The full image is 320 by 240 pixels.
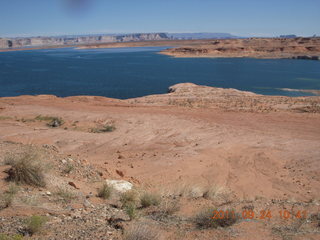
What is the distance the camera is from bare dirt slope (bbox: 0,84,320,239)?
9.22 m

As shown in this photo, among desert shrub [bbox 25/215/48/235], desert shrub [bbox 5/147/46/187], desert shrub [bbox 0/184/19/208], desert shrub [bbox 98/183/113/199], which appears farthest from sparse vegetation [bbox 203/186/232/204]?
desert shrub [bbox 0/184/19/208]

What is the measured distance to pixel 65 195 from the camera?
6492mm

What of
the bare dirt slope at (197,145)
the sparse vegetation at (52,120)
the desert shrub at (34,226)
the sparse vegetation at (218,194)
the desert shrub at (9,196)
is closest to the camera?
the desert shrub at (34,226)

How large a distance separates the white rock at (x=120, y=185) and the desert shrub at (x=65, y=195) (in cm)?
162

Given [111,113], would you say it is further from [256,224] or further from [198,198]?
[256,224]

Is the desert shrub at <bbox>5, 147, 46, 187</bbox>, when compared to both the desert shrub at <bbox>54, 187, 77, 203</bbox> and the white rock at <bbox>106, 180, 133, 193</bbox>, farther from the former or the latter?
the white rock at <bbox>106, 180, 133, 193</bbox>

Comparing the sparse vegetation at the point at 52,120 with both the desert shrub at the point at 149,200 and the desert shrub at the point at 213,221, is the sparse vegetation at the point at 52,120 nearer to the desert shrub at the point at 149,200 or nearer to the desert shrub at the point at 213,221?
the desert shrub at the point at 149,200

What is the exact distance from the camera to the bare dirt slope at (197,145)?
9219mm

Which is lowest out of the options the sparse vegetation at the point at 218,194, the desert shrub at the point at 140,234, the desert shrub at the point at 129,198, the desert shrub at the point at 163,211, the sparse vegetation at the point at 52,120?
the sparse vegetation at the point at 218,194

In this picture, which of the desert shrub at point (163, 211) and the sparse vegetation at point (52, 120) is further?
the sparse vegetation at point (52, 120)

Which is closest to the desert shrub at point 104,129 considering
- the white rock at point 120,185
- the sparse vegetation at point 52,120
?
the sparse vegetation at point 52,120

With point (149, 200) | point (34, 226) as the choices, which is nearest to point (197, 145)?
point (149, 200)
